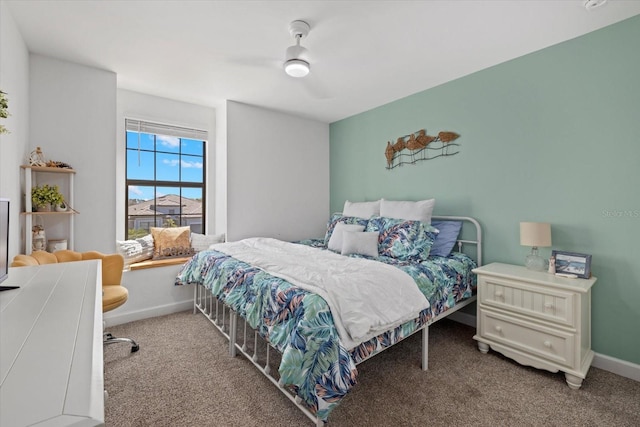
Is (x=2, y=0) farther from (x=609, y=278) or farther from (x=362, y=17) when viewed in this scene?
(x=609, y=278)

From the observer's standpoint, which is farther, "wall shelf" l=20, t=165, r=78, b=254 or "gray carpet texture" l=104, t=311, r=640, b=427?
"wall shelf" l=20, t=165, r=78, b=254

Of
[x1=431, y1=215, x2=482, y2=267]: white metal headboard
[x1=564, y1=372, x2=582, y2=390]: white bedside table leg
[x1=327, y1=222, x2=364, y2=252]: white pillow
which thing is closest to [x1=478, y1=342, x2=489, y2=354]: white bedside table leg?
[x1=564, y1=372, x2=582, y2=390]: white bedside table leg

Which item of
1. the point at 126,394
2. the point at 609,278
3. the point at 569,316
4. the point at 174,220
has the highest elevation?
the point at 174,220

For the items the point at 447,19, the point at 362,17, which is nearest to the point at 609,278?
the point at 447,19

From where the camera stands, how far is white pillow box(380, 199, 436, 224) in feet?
9.98

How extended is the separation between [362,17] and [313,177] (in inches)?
104

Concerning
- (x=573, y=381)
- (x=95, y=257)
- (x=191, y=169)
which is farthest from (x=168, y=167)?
(x=573, y=381)

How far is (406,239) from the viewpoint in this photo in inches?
109

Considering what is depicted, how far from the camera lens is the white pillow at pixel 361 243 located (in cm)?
289

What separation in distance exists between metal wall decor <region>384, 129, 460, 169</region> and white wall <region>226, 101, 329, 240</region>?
1260mm

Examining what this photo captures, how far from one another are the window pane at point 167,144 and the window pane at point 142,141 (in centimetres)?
8

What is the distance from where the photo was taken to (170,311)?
3316mm

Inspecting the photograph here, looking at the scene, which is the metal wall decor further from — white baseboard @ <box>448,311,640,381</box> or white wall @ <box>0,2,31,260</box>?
white wall @ <box>0,2,31,260</box>

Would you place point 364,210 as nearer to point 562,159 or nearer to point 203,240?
point 562,159
